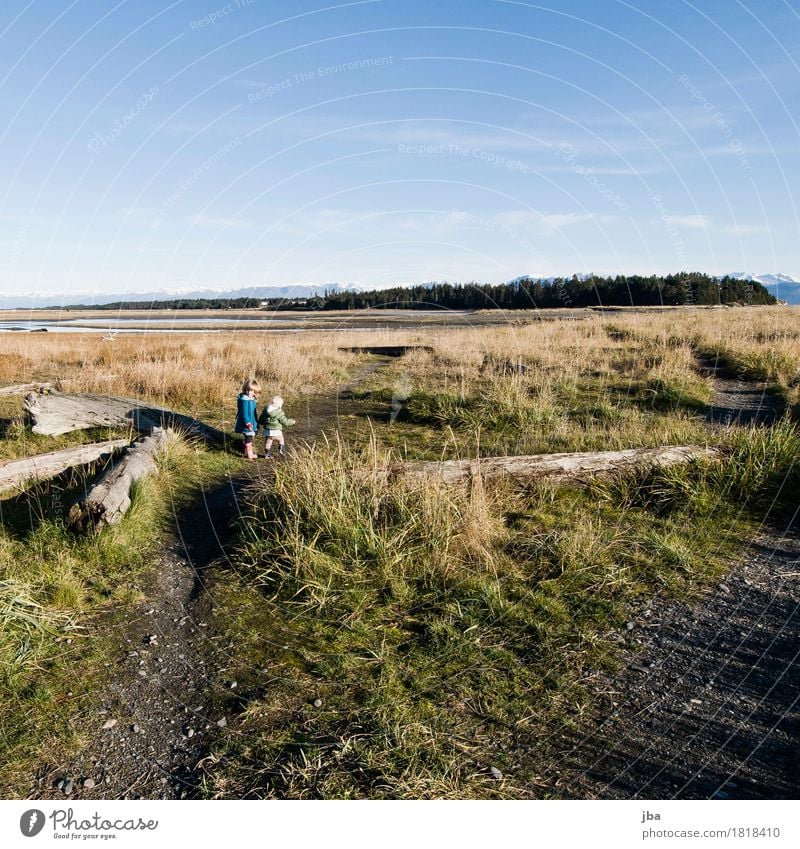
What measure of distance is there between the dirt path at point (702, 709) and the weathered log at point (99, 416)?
746cm

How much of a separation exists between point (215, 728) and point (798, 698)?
3.61 m

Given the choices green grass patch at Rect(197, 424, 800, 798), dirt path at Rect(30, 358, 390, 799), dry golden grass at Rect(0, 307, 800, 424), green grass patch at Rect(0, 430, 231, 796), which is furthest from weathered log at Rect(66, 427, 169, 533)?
dry golden grass at Rect(0, 307, 800, 424)

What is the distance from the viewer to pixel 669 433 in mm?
8375

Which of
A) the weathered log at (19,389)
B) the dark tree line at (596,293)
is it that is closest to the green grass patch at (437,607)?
the weathered log at (19,389)

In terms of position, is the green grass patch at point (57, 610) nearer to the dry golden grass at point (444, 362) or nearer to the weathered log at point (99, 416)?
the weathered log at point (99, 416)

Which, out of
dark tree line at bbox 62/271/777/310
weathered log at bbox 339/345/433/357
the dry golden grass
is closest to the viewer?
the dry golden grass

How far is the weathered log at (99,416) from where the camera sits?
9.59 m

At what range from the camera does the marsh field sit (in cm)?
319

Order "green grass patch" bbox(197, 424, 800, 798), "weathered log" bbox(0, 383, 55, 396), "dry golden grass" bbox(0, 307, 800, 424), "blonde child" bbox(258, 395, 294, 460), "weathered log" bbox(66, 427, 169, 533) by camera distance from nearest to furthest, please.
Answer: "green grass patch" bbox(197, 424, 800, 798), "weathered log" bbox(66, 427, 169, 533), "blonde child" bbox(258, 395, 294, 460), "weathered log" bbox(0, 383, 55, 396), "dry golden grass" bbox(0, 307, 800, 424)

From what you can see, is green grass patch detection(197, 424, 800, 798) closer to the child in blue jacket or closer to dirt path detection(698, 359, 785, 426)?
the child in blue jacket
